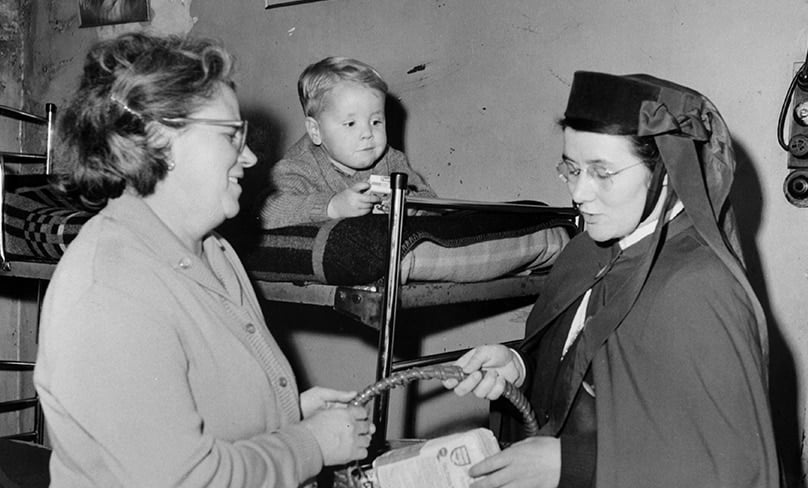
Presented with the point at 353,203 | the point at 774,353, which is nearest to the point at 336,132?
the point at 353,203

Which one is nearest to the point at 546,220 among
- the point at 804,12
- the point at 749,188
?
the point at 749,188

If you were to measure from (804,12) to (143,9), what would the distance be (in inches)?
97.6

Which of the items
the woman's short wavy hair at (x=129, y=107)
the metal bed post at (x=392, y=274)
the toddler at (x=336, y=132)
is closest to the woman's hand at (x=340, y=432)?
the metal bed post at (x=392, y=274)

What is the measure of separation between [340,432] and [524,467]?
34cm

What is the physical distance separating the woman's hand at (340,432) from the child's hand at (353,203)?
65 centimetres

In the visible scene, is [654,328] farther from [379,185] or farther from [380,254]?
[379,185]

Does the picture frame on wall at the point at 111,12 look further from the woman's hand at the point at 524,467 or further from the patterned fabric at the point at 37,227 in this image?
the woman's hand at the point at 524,467

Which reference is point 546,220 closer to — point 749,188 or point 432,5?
point 749,188

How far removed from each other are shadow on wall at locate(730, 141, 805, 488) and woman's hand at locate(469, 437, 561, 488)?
88 cm

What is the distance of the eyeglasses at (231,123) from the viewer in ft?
4.21

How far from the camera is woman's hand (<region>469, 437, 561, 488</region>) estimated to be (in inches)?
54.3

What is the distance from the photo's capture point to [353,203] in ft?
6.42

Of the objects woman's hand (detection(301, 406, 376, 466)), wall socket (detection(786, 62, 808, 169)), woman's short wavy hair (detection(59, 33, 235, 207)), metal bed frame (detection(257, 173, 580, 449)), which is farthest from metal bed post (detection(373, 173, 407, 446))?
wall socket (detection(786, 62, 808, 169))

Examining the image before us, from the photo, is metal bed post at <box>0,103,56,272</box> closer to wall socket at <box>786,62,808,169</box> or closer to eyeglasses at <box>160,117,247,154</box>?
eyeglasses at <box>160,117,247,154</box>
